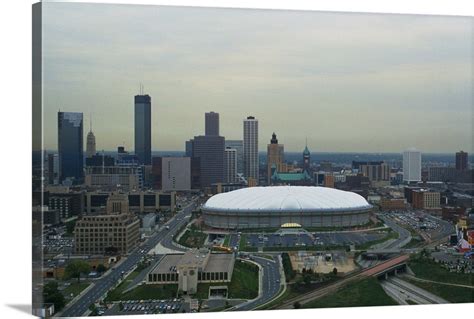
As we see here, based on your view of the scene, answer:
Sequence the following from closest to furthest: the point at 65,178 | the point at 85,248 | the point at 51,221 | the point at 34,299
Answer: the point at 34,299
the point at 51,221
the point at 85,248
the point at 65,178

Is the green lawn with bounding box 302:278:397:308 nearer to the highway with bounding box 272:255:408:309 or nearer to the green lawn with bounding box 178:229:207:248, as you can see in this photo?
the highway with bounding box 272:255:408:309

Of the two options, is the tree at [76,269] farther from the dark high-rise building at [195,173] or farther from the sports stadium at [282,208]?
the sports stadium at [282,208]

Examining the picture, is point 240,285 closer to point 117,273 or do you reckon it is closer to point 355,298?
point 355,298

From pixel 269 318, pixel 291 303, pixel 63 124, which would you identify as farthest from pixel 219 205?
pixel 269 318

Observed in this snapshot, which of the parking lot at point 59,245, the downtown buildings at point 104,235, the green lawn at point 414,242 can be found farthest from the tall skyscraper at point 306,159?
the parking lot at point 59,245

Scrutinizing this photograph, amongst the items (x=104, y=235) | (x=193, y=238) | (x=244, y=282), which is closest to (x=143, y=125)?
(x=104, y=235)

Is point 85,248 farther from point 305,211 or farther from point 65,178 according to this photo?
point 305,211
